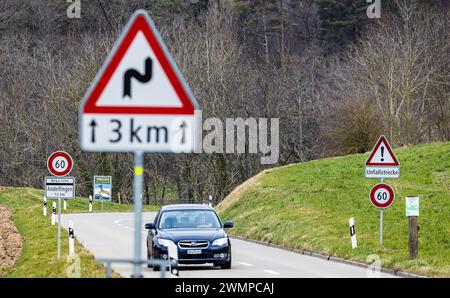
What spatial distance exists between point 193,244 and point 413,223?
5220 millimetres

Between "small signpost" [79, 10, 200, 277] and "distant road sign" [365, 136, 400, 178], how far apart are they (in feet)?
62.9

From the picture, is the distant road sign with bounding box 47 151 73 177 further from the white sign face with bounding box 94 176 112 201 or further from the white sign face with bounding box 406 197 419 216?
the white sign face with bounding box 94 176 112 201

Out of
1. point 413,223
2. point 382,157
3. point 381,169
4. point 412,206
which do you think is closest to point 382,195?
point 381,169

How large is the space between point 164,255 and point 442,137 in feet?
148

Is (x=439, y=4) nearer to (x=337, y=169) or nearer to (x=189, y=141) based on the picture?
(x=337, y=169)

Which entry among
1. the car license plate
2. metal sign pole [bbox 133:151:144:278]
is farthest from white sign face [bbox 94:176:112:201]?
metal sign pole [bbox 133:151:144:278]

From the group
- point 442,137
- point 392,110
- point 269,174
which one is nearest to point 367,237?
point 269,174

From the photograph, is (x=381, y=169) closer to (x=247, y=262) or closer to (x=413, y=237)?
(x=413, y=237)

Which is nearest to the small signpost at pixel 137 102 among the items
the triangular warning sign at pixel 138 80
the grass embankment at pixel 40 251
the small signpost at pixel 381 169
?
the triangular warning sign at pixel 138 80

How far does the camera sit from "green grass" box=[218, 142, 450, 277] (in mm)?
27156

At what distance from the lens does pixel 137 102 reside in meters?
6.85

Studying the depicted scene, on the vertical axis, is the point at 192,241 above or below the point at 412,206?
below

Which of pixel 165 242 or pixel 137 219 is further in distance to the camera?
pixel 165 242
